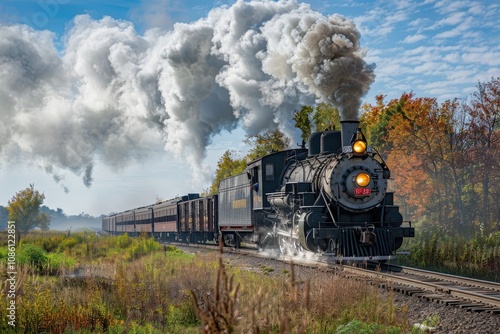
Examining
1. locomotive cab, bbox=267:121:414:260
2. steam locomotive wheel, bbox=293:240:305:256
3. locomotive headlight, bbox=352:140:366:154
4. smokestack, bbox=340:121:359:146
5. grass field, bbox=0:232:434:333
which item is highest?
smokestack, bbox=340:121:359:146

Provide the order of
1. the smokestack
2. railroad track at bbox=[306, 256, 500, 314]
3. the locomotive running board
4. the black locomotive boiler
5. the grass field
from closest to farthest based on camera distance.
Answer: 1. the grass field
2. railroad track at bbox=[306, 256, 500, 314]
3. the locomotive running board
4. the black locomotive boiler
5. the smokestack

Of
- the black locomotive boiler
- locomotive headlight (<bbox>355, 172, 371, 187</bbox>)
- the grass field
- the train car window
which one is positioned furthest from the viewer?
the train car window

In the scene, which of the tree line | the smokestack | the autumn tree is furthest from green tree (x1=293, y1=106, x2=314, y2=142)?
the smokestack

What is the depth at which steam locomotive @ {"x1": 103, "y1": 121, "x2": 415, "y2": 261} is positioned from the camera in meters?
15.0

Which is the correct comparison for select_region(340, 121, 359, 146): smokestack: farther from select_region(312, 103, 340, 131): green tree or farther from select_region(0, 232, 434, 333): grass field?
select_region(312, 103, 340, 131): green tree

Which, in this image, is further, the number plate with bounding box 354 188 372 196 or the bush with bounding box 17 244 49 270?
the number plate with bounding box 354 188 372 196

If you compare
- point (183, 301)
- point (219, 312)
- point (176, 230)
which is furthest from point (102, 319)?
point (176, 230)

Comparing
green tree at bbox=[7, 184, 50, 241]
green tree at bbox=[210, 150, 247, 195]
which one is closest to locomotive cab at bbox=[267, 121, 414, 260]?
green tree at bbox=[210, 150, 247, 195]

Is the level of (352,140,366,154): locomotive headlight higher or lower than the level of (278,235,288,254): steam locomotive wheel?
higher

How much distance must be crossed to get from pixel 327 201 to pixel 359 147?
5.97ft

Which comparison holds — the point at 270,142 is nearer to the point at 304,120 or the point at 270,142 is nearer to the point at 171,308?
the point at 304,120

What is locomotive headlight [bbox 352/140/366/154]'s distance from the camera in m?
15.2

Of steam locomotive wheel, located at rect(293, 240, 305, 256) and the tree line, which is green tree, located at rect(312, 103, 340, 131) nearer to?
the tree line

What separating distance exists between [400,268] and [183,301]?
717 centimetres
